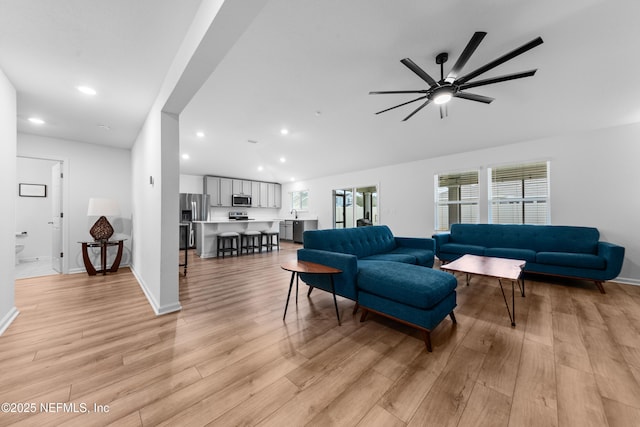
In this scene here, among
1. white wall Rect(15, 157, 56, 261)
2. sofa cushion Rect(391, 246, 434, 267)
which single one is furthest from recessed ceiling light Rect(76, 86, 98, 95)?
sofa cushion Rect(391, 246, 434, 267)

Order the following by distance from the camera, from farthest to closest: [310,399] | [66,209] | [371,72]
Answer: [66,209], [371,72], [310,399]

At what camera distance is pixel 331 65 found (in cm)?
274

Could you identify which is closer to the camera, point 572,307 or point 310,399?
point 310,399

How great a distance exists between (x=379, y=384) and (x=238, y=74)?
360cm

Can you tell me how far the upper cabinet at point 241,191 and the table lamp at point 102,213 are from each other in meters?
3.55

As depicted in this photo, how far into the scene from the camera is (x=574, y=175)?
3.88 m

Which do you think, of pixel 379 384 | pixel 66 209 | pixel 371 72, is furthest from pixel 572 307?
pixel 66 209

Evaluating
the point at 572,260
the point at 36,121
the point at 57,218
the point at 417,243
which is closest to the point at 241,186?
the point at 57,218

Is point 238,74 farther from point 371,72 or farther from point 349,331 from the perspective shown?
point 349,331

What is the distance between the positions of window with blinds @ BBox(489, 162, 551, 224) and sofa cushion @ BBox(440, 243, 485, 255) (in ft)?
3.68

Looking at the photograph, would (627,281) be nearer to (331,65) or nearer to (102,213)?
(331,65)

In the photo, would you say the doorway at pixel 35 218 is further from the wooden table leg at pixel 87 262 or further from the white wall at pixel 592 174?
the white wall at pixel 592 174

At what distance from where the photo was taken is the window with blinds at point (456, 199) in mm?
5027

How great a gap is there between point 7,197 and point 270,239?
208 inches
